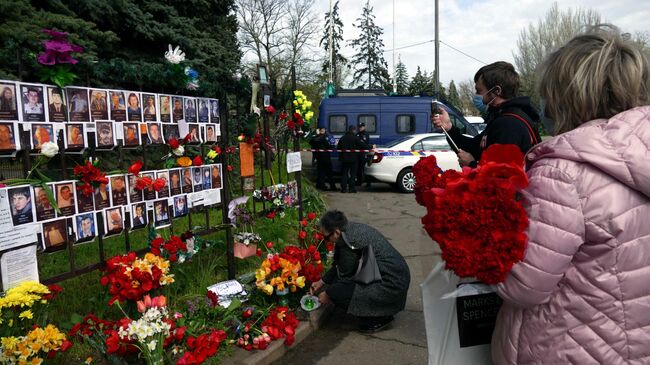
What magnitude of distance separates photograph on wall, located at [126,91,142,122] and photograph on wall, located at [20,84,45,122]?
0.69 m

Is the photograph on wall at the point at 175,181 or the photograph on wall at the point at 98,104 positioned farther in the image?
the photograph on wall at the point at 175,181

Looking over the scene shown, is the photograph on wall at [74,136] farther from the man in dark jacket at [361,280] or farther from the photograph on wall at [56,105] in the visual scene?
the man in dark jacket at [361,280]

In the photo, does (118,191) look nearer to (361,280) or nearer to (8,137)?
(8,137)

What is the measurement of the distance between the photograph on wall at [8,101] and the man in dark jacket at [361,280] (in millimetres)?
2430

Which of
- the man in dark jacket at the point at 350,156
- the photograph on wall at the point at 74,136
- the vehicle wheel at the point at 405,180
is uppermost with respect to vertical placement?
the photograph on wall at the point at 74,136

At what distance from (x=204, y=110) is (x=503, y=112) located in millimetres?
2673

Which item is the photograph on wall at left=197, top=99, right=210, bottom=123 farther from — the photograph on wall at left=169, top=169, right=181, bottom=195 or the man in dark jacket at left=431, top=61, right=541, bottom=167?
the man in dark jacket at left=431, top=61, right=541, bottom=167

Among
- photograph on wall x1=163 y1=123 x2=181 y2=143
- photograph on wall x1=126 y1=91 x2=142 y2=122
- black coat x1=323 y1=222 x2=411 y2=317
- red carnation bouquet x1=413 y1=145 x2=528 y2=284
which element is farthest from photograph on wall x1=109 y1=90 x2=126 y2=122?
red carnation bouquet x1=413 y1=145 x2=528 y2=284

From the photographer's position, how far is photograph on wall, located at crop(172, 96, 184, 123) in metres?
4.18

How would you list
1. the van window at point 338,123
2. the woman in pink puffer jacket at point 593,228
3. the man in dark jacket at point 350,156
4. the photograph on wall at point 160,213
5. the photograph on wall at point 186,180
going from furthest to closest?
1. the van window at point 338,123
2. the man in dark jacket at point 350,156
3. the photograph on wall at point 186,180
4. the photograph on wall at point 160,213
5. the woman in pink puffer jacket at point 593,228

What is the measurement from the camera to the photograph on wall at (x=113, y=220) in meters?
3.50

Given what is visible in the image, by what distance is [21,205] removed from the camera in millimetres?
2906

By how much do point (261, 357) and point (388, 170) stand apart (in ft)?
32.1

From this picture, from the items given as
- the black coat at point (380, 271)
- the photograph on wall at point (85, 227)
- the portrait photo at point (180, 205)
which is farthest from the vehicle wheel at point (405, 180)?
the photograph on wall at point (85, 227)
